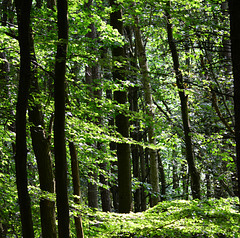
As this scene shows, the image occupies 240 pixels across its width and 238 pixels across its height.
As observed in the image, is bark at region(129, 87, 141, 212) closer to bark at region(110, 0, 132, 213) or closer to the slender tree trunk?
bark at region(110, 0, 132, 213)

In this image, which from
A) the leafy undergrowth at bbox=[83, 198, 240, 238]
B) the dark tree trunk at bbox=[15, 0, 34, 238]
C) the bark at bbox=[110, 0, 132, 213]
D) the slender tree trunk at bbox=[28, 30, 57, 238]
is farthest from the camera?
the bark at bbox=[110, 0, 132, 213]

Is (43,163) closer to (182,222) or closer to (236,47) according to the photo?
(182,222)

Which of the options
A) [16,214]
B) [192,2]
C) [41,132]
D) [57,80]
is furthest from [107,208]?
[57,80]

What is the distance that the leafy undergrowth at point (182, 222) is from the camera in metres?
4.47

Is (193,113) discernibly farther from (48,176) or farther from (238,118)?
(238,118)

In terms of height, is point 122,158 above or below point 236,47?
below

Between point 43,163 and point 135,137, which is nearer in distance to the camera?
point 43,163

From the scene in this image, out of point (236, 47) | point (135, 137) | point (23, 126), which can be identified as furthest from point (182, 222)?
point (135, 137)

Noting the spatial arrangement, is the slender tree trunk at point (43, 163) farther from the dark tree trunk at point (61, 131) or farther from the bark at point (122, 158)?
the dark tree trunk at point (61, 131)

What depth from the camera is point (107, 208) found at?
1052 centimetres

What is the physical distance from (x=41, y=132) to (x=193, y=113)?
631 cm

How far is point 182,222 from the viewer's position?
15.1 ft

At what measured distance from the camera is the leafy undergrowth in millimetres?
4473

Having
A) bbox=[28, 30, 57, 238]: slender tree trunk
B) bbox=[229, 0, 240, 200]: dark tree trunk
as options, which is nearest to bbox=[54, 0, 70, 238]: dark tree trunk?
bbox=[229, 0, 240, 200]: dark tree trunk
